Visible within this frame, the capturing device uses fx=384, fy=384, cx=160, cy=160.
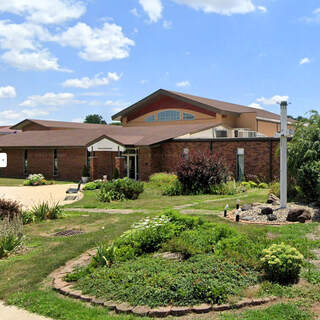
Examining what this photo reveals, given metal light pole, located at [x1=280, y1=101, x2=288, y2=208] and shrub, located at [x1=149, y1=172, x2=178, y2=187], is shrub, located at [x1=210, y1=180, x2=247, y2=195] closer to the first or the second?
shrub, located at [x1=149, y1=172, x2=178, y2=187]

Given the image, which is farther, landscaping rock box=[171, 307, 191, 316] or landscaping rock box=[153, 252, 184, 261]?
landscaping rock box=[153, 252, 184, 261]

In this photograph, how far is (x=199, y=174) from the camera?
1905cm

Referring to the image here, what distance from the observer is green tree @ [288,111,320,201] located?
13.0 m

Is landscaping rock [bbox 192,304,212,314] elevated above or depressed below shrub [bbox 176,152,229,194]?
below

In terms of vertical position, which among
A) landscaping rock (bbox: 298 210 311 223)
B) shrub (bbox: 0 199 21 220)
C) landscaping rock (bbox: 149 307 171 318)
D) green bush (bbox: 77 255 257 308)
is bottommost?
landscaping rock (bbox: 149 307 171 318)

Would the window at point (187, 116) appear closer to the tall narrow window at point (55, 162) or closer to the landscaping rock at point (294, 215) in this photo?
the tall narrow window at point (55, 162)

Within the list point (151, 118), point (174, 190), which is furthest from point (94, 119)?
point (174, 190)

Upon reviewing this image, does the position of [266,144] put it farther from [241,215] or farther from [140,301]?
[140,301]

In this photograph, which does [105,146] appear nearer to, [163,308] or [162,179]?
[162,179]

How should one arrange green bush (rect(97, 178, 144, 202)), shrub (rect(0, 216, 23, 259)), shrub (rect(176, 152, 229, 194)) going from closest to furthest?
shrub (rect(0, 216, 23, 259)) → green bush (rect(97, 178, 144, 202)) → shrub (rect(176, 152, 229, 194))

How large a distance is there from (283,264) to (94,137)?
2687 centimetres

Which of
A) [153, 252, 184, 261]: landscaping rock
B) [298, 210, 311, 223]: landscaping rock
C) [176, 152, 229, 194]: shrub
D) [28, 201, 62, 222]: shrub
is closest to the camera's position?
[153, 252, 184, 261]: landscaping rock

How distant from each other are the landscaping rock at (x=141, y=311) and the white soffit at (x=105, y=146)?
21969mm

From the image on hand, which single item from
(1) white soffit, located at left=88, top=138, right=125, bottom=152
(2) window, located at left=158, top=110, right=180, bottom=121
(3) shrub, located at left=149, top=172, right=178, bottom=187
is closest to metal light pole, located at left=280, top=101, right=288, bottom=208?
(3) shrub, located at left=149, top=172, right=178, bottom=187
